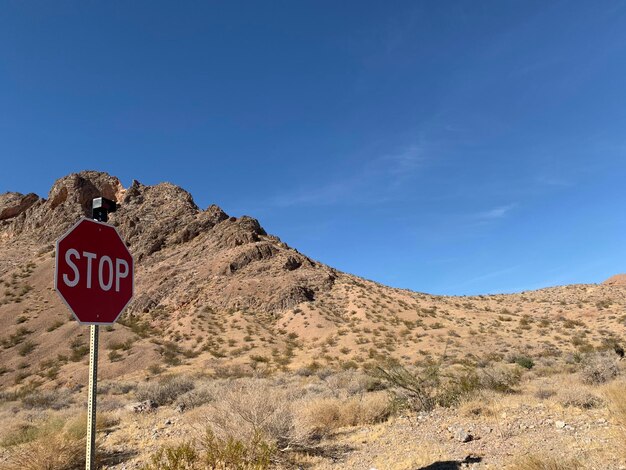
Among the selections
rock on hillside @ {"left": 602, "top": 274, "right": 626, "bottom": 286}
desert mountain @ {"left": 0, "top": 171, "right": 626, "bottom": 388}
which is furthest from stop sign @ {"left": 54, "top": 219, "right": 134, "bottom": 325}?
rock on hillside @ {"left": 602, "top": 274, "right": 626, "bottom": 286}

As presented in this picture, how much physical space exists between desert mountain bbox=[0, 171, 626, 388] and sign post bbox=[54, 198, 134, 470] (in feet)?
82.3

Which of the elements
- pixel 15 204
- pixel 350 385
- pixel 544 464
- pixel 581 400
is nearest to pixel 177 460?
pixel 544 464

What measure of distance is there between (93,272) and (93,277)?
0.17 feet

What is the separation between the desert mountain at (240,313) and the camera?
109ft

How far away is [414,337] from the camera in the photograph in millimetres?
37031

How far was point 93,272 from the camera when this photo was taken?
4.12 meters

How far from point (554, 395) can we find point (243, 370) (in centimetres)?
1977

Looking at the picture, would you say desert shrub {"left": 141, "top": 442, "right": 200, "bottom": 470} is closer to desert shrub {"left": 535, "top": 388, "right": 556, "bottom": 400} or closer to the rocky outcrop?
desert shrub {"left": 535, "top": 388, "right": 556, "bottom": 400}

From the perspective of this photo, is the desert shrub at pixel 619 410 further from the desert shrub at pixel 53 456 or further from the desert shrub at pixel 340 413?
the desert shrub at pixel 53 456

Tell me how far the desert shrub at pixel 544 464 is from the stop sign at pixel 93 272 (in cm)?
486

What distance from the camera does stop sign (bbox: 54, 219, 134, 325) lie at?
3789 millimetres

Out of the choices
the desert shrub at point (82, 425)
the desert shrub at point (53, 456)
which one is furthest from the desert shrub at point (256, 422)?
the desert shrub at point (82, 425)

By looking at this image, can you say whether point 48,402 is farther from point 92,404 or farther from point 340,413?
point 92,404

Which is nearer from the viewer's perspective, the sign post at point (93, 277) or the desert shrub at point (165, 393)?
the sign post at point (93, 277)
